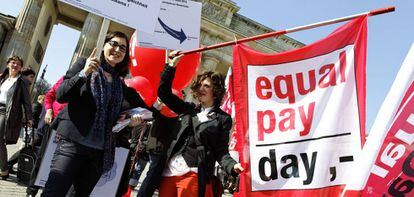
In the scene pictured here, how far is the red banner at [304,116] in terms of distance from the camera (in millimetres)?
2740

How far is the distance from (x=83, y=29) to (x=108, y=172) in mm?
27425

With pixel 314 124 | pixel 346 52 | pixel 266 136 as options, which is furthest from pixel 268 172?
pixel 346 52

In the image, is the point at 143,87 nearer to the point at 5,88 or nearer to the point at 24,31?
the point at 5,88

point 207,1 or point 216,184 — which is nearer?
point 216,184

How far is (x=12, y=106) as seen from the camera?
5703mm

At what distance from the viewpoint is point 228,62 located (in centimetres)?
3544

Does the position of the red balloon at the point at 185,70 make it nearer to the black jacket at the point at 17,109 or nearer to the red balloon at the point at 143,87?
the red balloon at the point at 143,87

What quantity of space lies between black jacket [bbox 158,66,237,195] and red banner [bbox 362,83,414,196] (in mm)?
1122

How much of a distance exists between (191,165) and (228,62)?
32425 millimetres

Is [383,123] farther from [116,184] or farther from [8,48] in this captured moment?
[8,48]

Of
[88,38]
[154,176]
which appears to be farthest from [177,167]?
[88,38]

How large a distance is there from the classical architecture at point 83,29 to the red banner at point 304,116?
24.2m

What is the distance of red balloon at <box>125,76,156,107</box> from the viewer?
509cm

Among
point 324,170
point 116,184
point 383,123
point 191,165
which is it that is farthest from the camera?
point 116,184
